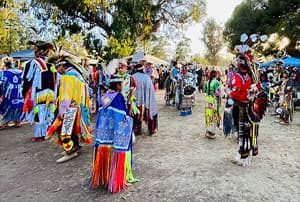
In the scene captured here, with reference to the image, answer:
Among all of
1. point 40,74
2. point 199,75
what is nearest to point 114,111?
point 40,74

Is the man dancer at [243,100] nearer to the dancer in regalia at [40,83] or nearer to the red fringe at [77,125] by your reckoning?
the red fringe at [77,125]

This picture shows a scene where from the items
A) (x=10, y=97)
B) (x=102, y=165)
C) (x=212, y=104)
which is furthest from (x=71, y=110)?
(x=10, y=97)

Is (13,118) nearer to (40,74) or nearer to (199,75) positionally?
(40,74)

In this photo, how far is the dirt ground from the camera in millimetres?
3168

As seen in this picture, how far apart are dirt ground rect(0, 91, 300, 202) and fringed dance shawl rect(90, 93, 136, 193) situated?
183mm

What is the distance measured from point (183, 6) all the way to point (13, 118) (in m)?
13.9

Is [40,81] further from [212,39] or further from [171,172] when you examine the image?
[212,39]

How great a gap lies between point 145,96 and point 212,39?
140ft

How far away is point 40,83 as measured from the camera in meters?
5.32

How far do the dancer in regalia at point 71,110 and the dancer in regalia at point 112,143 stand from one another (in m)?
→ 1.05

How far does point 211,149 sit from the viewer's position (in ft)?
16.3

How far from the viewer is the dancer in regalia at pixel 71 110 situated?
4.08 m

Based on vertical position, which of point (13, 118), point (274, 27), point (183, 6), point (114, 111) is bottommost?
point (13, 118)

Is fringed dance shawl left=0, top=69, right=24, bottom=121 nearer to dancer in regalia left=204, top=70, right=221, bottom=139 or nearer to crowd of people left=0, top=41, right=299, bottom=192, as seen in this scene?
crowd of people left=0, top=41, right=299, bottom=192
